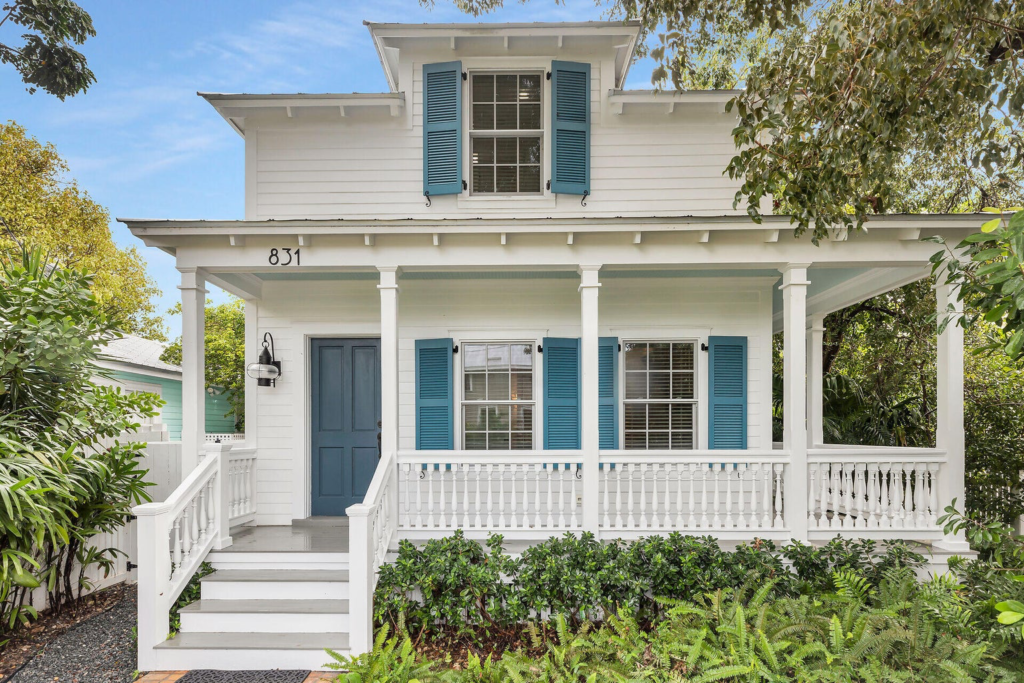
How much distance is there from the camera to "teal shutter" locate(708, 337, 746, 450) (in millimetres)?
6789

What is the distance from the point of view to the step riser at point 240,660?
4418 mm

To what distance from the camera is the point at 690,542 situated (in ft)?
16.9

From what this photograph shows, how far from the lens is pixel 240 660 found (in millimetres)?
4445

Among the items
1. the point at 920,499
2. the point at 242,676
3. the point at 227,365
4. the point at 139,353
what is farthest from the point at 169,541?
the point at 227,365

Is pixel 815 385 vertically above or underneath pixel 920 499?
above

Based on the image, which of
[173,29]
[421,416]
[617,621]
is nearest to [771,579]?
[617,621]

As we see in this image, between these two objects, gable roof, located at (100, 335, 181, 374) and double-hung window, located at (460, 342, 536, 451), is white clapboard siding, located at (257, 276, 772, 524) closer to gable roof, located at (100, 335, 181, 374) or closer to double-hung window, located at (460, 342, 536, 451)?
double-hung window, located at (460, 342, 536, 451)

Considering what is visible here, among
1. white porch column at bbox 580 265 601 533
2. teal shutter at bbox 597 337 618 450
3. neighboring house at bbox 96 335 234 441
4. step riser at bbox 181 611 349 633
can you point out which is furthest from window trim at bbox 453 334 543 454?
neighboring house at bbox 96 335 234 441

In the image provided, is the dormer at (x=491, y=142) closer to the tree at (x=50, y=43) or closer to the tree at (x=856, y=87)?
the tree at (x=856, y=87)

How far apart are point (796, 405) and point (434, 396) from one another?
3667mm

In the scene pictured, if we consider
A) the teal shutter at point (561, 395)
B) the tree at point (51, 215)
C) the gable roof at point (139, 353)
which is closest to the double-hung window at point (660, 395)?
the teal shutter at point (561, 395)

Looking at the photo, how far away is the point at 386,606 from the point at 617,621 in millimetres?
1751

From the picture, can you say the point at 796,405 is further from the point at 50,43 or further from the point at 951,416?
the point at 50,43

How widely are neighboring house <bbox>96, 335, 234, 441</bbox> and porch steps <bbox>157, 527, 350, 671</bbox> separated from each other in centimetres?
785
